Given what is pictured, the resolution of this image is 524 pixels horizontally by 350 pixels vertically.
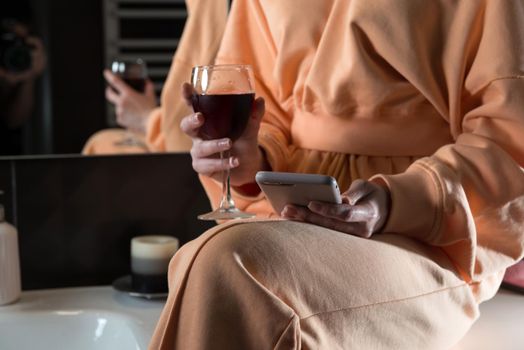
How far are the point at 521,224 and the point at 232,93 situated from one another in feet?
1.78

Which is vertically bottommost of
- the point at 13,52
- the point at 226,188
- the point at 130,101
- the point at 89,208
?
the point at 89,208

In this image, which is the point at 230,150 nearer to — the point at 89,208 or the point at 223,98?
the point at 223,98

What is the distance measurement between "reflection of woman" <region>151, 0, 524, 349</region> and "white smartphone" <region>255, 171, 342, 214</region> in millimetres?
17

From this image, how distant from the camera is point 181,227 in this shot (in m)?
2.10

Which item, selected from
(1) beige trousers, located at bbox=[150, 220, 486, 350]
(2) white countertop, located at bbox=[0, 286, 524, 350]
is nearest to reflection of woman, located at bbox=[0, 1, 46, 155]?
(2) white countertop, located at bbox=[0, 286, 524, 350]

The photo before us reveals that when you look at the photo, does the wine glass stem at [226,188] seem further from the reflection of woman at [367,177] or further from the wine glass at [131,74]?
the wine glass at [131,74]

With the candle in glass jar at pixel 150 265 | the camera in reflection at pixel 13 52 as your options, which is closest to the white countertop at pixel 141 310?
the candle in glass jar at pixel 150 265

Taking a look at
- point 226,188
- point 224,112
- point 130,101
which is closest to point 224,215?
point 226,188

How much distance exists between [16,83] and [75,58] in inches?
5.5

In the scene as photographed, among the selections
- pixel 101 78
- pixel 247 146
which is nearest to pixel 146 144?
pixel 101 78

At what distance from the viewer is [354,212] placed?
133 cm

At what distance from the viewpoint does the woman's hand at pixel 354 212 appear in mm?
1318

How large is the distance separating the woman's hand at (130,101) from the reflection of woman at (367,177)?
22cm

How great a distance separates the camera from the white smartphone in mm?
1283
